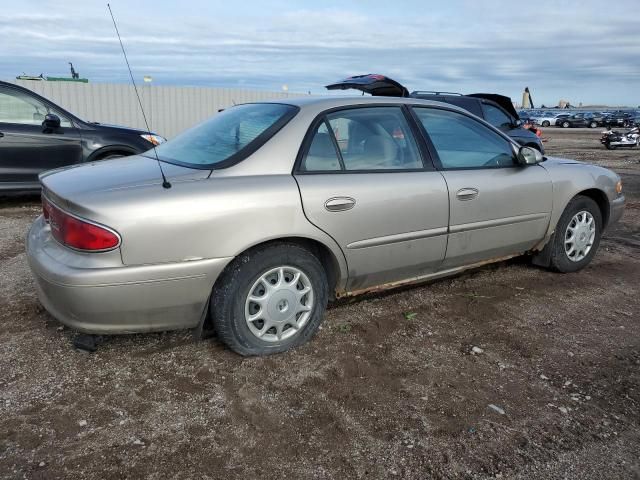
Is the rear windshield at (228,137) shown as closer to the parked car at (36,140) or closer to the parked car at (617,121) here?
the parked car at (36,140)

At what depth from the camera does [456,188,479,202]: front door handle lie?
3798 millimetres

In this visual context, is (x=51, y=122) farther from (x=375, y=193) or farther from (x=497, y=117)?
(x=497, y=117)

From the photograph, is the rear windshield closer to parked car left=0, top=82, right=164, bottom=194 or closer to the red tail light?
the red tail light

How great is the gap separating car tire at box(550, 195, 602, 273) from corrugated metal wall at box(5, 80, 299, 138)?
11797 mm

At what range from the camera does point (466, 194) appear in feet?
12.6

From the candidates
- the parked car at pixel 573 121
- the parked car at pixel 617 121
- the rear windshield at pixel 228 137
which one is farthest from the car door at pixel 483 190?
the parked car at pixel 573 121

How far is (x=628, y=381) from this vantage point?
3039 mm

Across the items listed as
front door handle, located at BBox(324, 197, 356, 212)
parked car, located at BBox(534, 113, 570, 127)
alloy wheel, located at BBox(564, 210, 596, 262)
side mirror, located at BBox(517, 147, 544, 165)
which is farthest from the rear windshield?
parked car, located at BBox(534, 113, 570, 127)

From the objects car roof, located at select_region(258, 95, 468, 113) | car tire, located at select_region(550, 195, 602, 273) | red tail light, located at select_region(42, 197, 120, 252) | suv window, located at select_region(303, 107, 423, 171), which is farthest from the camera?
car tire, located at select_region(550, 195, 602, 273)

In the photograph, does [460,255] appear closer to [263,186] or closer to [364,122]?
[364,122]

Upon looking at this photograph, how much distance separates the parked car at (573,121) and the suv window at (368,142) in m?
51.6

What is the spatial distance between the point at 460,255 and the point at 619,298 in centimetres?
145

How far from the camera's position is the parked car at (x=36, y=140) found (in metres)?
7.09

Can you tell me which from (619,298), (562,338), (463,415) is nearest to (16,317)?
(463,415)
